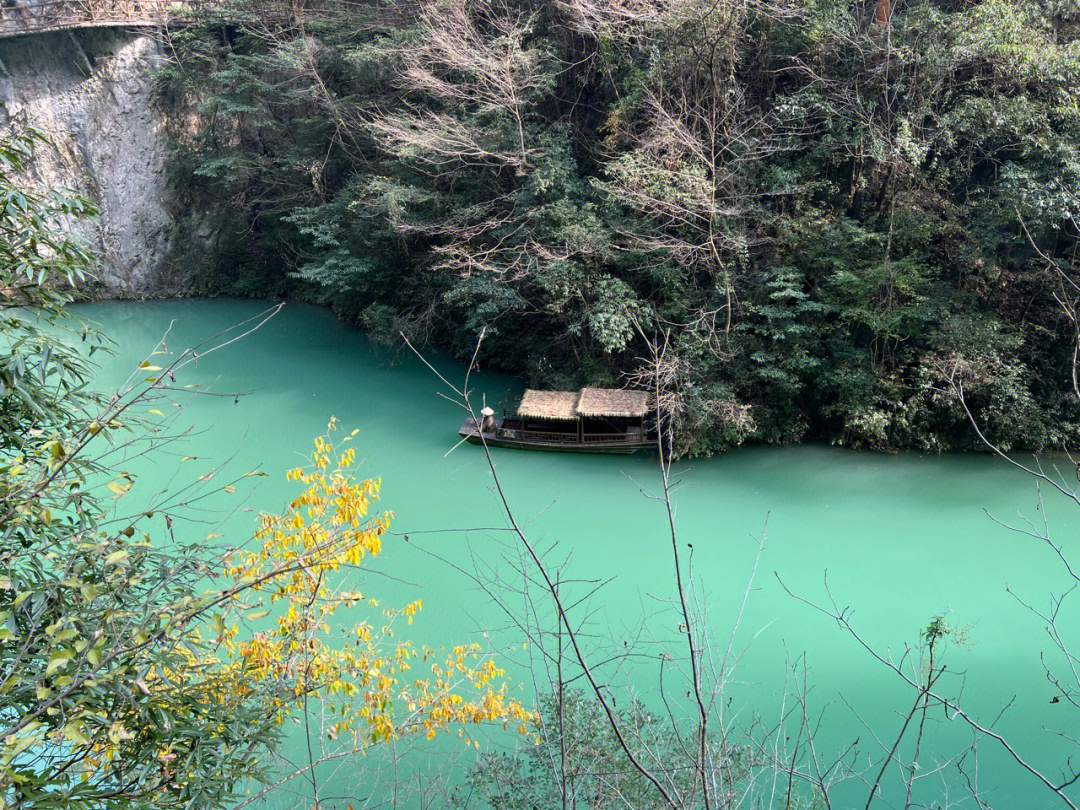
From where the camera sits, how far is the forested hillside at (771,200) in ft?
28.6

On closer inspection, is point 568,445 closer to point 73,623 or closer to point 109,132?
point 73,623

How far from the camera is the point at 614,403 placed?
916 cm

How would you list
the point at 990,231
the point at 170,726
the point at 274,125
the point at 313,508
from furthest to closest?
the point at 274,125 → the point at 990,231 → the point at 313,508 → the point at 170,726

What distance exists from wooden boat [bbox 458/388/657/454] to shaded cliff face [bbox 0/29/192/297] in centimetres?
1001

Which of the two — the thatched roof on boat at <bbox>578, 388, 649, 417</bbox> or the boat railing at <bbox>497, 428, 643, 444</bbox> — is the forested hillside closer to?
the thatched roof on boat at <bbox>578, 388, 649, 417</bbox>

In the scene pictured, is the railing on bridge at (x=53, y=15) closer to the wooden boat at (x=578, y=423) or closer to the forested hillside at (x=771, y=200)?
the forested hillside at (x=771, y=200)

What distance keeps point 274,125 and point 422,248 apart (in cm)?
418

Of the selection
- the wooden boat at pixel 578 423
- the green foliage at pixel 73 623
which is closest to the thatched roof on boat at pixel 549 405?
the wooden boat at pixel 578 423

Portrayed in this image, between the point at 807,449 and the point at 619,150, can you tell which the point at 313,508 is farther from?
the point at 619,150

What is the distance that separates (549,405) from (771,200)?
11.7ft

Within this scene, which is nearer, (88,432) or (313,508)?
(88,432)

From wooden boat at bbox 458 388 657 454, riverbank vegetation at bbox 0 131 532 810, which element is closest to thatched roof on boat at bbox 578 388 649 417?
wooden boat at bbox 458 388 657 454

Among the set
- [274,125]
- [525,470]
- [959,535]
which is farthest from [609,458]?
[274,125]

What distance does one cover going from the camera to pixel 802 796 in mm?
4762
